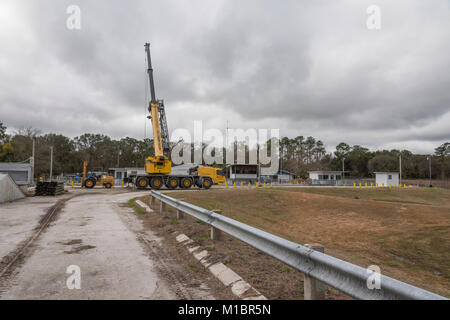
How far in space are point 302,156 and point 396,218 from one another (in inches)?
3886

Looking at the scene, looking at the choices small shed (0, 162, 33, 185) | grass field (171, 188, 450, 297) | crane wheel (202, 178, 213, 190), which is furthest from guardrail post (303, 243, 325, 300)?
small shed (0, 162, 33, 185)

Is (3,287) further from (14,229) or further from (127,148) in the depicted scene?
(127,148)

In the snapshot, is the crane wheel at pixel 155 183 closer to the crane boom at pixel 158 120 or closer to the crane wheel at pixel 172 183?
the crane wheel at pixel 172 183

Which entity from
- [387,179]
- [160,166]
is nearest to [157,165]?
[160,166]

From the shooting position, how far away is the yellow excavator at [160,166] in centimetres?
2798

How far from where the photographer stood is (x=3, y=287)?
414cm

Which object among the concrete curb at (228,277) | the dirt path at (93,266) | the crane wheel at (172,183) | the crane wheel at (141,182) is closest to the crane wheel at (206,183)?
the crane wheel at (172,183)

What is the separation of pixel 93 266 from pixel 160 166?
23.3 m

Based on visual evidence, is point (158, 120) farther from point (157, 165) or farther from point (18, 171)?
point (18, 171)

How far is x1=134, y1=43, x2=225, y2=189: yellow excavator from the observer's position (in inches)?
1102

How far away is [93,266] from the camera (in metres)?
5.19

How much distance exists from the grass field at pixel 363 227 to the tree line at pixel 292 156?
62.7 meters
